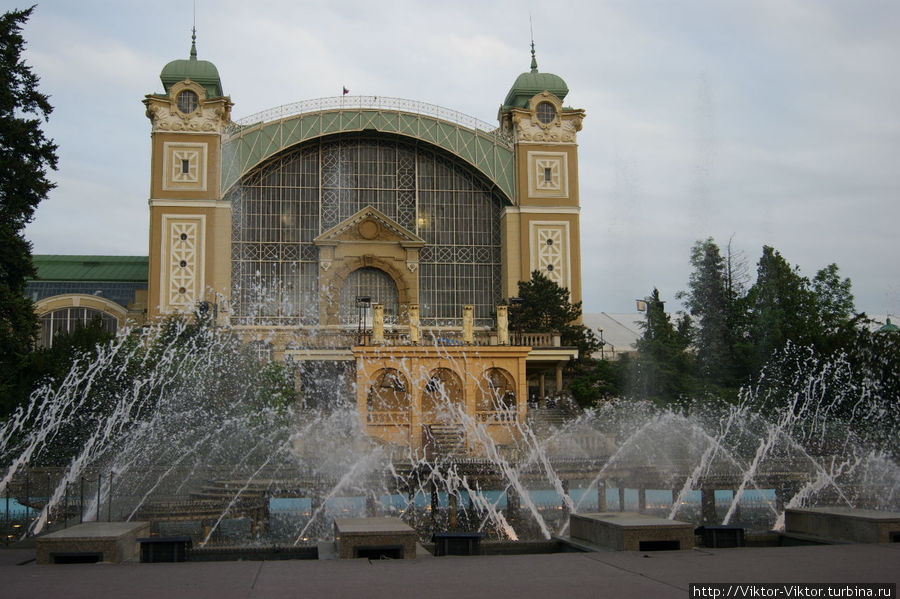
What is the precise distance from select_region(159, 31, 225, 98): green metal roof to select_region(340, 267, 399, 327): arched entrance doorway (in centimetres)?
1321

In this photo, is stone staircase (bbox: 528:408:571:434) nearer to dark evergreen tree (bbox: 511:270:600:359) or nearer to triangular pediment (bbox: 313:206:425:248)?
dark evergreen tree (bbox: 511:270:600:359)

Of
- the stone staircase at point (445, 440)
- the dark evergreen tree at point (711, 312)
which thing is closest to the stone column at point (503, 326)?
the stone staircase at point (445, 440)

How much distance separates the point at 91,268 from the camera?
55.0 m

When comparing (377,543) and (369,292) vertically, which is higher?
(369,292)

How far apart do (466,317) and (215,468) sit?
587 inches

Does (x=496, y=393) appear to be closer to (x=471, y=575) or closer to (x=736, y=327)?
(x=736, y=327)

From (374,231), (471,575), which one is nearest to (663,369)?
(374,231)

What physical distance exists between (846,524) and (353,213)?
39.6m

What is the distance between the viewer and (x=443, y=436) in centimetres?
3188

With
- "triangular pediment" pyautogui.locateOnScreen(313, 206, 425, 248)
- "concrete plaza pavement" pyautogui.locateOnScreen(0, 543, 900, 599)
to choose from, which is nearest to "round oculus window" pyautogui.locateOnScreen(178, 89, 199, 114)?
"triangular pediment" pyautogui.locateOnScreen(313, 206, 425, 248)

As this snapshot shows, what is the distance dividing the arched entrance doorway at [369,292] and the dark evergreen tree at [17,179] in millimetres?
25072

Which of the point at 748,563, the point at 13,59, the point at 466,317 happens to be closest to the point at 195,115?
the point at 466,317

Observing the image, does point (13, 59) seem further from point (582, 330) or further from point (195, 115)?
point (582, 330)

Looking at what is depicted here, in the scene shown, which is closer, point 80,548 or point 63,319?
point 80,548
